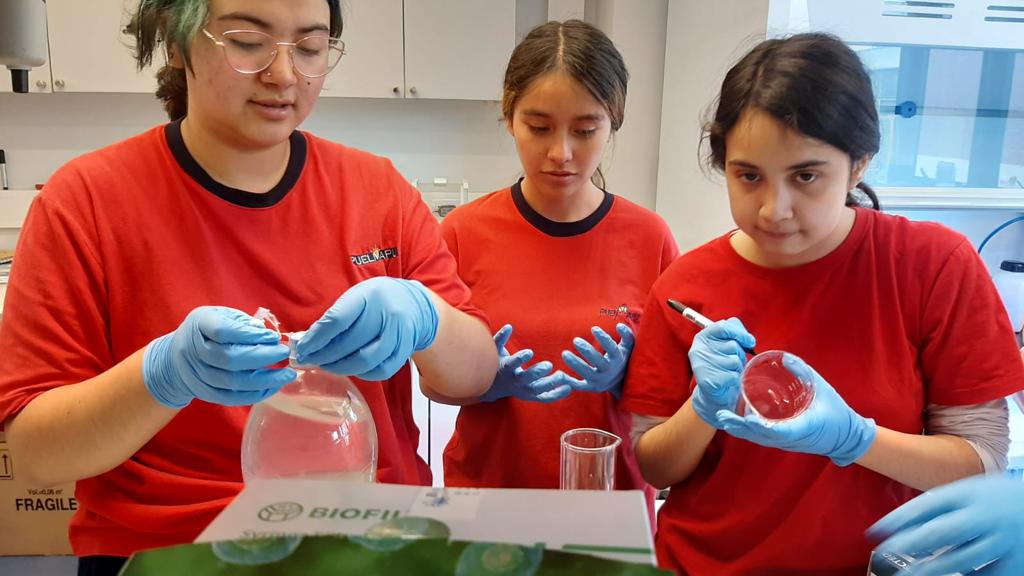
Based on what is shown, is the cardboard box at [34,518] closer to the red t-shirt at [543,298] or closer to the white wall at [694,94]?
the red t-shirt at [543,298]

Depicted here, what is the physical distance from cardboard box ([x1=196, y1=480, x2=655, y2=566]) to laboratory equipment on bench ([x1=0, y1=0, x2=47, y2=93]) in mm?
819

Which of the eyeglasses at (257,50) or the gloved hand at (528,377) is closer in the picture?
the eyeglasses at (257,50)

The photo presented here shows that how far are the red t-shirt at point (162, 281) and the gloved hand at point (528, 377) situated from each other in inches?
8.8

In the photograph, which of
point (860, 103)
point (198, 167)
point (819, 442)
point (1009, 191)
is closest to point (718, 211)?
point (1009, 191)

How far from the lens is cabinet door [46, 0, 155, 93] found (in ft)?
9.51

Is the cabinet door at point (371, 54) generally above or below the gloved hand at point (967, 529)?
above

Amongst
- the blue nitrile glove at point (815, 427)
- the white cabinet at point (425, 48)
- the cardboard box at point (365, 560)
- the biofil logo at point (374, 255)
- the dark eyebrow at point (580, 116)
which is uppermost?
the white cabinet at point (425, 48)

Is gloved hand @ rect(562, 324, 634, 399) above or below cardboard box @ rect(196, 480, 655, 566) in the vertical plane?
below

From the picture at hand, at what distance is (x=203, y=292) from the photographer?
3.30 ft

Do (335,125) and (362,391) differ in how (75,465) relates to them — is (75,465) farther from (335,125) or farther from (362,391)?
(335,125)

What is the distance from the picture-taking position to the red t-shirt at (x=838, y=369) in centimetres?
103

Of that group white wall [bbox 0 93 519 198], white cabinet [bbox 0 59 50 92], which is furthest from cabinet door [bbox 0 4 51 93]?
white wall [bbox 0 93 519 198]

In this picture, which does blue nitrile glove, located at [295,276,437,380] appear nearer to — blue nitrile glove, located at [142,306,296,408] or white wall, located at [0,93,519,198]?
blue nitrile glove, located at [142,306,296,408]

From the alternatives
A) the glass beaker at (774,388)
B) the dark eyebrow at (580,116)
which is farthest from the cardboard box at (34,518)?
the glass beaker at (774,388)
